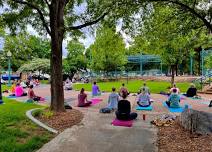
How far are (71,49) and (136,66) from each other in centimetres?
1617

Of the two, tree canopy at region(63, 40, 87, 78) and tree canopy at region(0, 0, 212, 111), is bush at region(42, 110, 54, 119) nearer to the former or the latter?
tree canopy at region(0, 0, 212, 111)

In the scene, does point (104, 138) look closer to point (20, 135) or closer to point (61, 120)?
point (20, 135)

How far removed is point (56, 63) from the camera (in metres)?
14.7

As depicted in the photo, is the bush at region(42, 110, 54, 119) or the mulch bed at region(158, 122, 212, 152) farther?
the bush at region(42, 110, 54, 119)

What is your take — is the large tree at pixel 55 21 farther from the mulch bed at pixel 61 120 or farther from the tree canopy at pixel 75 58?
the tree canopy at pixel 75 58

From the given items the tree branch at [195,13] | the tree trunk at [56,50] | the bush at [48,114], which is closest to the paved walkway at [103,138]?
the bush at [48,114]

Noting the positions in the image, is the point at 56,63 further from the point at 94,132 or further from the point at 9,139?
the point at 9,139

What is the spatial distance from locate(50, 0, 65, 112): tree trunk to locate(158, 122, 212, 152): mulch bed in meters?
5.07

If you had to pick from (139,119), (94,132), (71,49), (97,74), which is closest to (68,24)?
(139,119)

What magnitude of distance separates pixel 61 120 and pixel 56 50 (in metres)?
3.32

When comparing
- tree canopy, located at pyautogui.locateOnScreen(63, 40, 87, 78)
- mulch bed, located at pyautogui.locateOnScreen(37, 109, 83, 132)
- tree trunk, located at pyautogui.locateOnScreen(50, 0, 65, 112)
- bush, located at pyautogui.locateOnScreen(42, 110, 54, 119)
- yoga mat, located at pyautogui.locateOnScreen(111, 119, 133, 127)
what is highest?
tree canopy, located at pyautogui.locateOnScreen(63, 40, 87, 78)

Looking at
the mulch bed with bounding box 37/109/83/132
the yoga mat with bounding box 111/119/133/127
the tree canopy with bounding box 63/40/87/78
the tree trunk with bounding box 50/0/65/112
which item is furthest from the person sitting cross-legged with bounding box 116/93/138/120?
the tree canopy with bounding box 63/40/87/78

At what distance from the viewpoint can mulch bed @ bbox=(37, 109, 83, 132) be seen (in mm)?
12449

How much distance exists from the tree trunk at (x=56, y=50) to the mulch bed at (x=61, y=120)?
698mm
